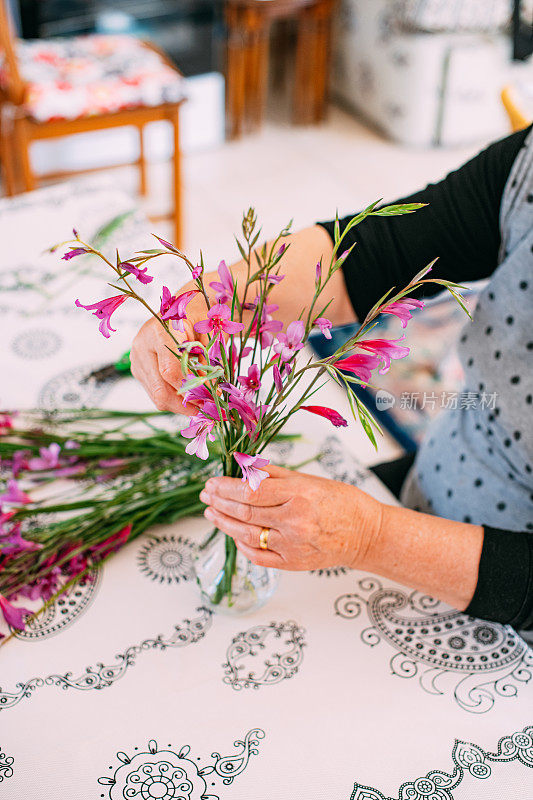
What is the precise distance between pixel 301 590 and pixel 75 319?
0.64m

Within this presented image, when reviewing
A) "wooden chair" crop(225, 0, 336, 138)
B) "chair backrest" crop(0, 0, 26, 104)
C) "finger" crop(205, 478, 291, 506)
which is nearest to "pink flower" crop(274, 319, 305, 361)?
"finger" crop(205, 478, 291, 506)

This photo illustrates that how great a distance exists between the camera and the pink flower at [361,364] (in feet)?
1.99

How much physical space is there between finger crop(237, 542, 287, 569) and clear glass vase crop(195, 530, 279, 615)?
48mm

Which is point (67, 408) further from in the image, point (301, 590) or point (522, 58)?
point (522, 58)

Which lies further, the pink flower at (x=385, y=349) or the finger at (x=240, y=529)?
the finger at (x=240, y=529)

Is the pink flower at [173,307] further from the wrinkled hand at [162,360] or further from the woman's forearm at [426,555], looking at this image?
the woman's forearm at [426,555]

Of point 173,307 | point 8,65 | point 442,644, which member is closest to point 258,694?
point 442,644

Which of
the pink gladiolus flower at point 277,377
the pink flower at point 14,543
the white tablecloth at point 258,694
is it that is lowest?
the white tablecloth at point 258,694

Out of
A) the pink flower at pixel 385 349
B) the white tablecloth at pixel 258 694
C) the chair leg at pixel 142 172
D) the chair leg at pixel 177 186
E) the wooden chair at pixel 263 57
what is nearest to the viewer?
the pink flower at pixel 385 349

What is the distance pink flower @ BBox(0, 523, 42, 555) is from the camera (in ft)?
2.94

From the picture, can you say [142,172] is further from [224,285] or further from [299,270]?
[224,285]


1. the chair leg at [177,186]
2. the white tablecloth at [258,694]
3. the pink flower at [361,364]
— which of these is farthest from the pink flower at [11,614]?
the chair leg at [177,186]

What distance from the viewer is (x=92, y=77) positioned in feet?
8.34

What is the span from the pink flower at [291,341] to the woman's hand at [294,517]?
7.5 inches
